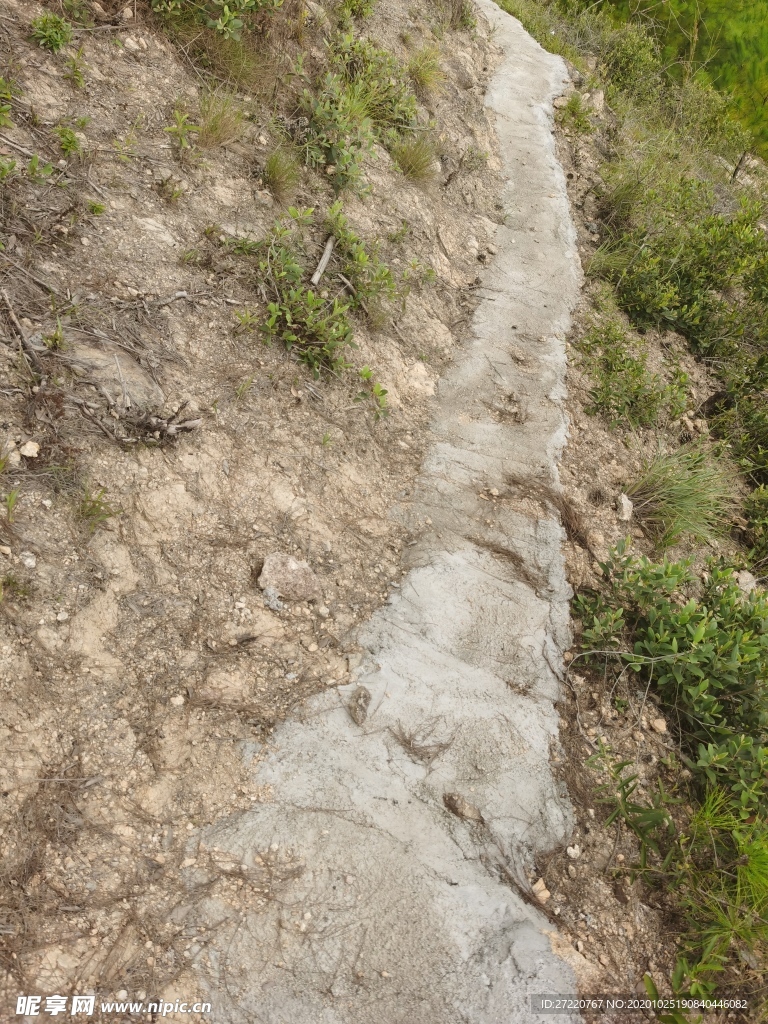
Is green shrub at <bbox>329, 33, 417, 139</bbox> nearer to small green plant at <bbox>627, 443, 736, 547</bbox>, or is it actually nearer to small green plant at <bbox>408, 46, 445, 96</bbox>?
small green plant at <bbox>408, 46, 445, 96</bbox>

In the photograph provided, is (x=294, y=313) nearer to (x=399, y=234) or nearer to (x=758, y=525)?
(x=399, y=234)

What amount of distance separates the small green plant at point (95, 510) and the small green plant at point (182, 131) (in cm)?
217

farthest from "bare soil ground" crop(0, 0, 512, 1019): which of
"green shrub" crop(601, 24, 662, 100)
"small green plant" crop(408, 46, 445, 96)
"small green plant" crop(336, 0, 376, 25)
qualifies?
"green shrub" crop(601, 24, 662, 100)

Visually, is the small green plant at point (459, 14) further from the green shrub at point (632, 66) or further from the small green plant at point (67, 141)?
the small green plant at point (67, 141)

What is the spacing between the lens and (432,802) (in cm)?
262

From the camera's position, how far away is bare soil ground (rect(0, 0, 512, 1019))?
222cm

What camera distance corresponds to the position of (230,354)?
3.37m

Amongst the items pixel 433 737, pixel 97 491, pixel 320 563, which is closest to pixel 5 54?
pixel 97 491

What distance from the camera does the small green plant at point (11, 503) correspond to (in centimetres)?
239

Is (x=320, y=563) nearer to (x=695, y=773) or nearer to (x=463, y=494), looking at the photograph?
(x=463, y=494)

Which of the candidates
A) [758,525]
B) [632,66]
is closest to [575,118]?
[632,66]

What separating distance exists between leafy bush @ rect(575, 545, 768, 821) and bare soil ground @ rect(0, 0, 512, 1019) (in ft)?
3.87

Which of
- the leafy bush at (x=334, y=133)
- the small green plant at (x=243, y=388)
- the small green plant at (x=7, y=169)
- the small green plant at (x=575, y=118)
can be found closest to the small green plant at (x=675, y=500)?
the small green plant at (x=243, y=388)

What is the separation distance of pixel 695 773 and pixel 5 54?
15.6ft
